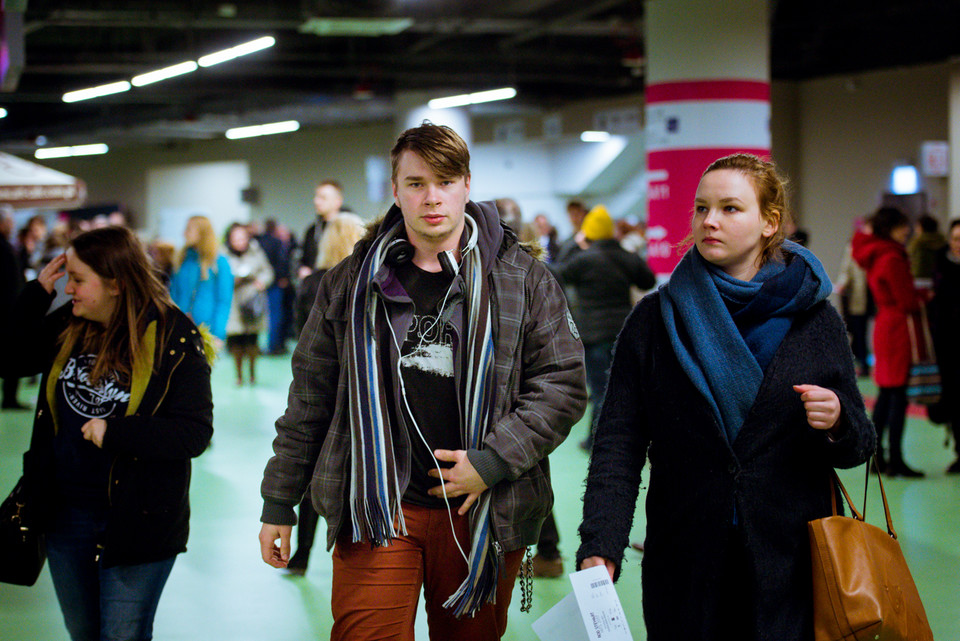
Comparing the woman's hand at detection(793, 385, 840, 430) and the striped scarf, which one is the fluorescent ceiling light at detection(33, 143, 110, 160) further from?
the woman's hand at detection(793, 385, 840, 430)

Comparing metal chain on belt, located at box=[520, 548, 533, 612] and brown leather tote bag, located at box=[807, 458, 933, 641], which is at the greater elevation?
brown leather tote bag, located at box=[807, 458, 933, 641]

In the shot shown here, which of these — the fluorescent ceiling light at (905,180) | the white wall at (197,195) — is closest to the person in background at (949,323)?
the fluorescent ceiling light at (905,180)

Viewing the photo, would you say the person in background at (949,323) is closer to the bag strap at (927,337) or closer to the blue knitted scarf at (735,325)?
the bag strap at (927,337)

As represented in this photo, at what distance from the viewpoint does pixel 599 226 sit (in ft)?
22.9

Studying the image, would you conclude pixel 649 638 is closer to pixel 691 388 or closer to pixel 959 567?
pixel 691 388

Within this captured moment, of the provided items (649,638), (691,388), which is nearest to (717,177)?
(691,388)

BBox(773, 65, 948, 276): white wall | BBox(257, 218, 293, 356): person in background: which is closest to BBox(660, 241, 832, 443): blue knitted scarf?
BBox(257, 218, 293, 356): person in background

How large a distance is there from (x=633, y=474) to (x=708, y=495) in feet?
0.64

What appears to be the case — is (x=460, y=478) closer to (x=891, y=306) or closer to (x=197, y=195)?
(x=891, y=306)

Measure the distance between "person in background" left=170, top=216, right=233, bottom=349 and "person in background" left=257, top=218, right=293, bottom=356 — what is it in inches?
248

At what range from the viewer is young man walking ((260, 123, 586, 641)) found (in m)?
2.23

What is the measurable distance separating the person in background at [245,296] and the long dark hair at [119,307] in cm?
736

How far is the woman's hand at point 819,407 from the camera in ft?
6.09

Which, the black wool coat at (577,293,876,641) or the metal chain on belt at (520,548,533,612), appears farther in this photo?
the metal chain on belt at (520,548,533,612)
